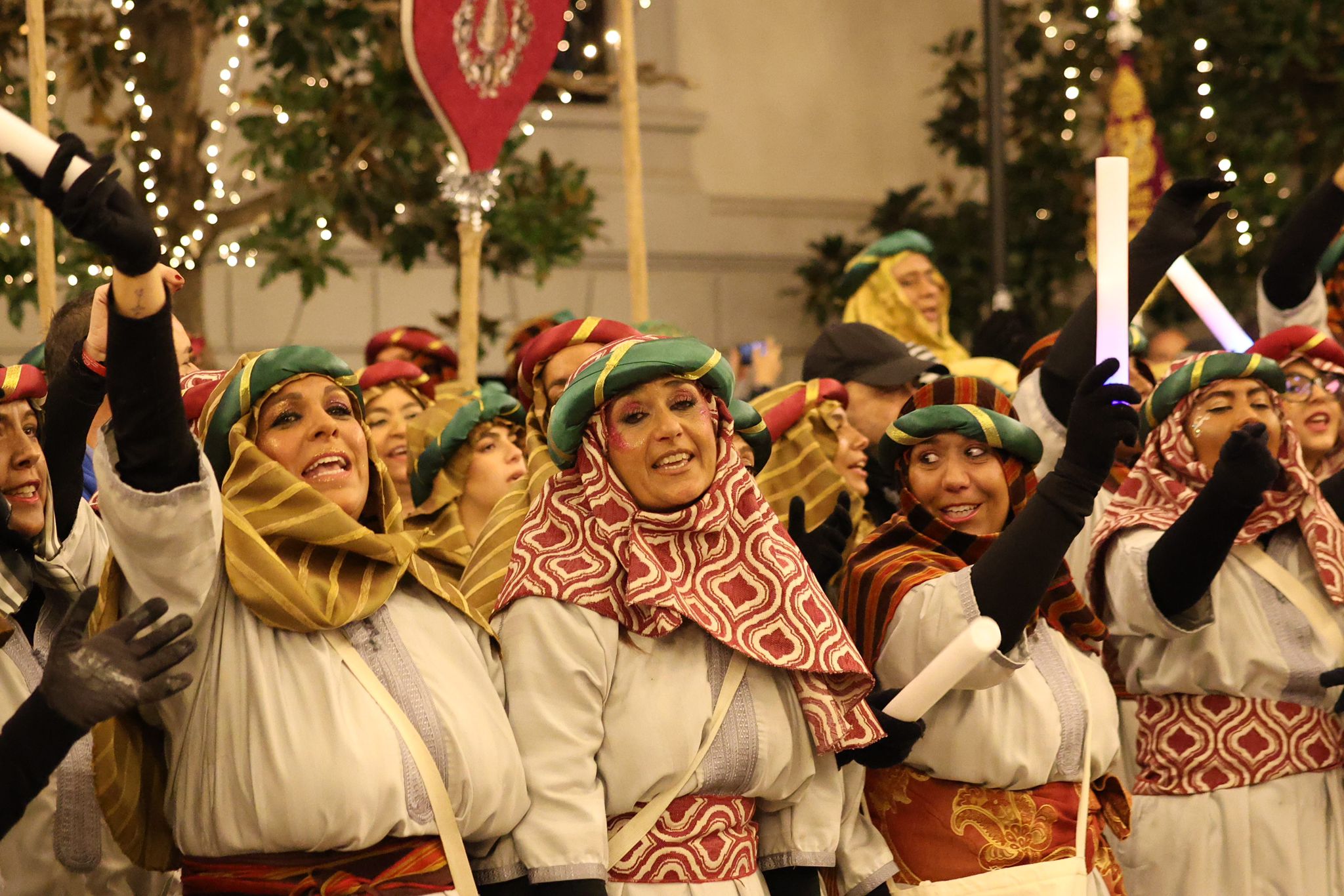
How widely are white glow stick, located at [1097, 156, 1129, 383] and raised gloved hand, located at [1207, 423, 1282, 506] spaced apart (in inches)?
17.8

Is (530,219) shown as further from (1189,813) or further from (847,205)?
(847,205)

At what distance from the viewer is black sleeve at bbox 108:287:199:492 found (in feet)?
7.95

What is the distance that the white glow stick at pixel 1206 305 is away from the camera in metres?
3.88

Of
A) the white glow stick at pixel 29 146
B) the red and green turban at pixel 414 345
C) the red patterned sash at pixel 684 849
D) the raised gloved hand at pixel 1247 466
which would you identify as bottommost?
the red patterned sash at pixel 684 849

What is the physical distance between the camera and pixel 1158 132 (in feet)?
30.3

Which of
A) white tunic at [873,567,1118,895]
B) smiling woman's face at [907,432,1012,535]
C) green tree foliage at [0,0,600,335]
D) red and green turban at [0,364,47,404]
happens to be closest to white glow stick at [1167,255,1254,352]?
smiling woman's face at [907,432,1012,535]

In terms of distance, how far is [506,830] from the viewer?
276 cm

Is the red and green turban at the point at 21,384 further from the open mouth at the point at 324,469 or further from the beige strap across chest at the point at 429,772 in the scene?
the beige strap across chest at the point at 429,772

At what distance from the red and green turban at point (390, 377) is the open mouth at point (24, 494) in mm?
1754

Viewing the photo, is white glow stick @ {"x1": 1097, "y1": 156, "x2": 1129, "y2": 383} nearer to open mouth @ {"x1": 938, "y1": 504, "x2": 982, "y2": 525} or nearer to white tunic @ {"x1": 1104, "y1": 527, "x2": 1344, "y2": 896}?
open mouth @ {"x1": 938, "y1": 504, "x2": 982, "y2": 525}

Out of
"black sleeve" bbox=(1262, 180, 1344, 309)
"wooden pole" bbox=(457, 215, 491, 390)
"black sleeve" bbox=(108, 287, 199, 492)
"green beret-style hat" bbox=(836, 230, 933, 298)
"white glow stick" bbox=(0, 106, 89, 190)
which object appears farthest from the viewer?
"green beret-style hat" bbox=(836, 230, 933, 298)

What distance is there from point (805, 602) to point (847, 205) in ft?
24.1

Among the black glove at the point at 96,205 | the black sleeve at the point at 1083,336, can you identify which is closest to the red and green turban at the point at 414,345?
the black sleeve at the point at 1083,336

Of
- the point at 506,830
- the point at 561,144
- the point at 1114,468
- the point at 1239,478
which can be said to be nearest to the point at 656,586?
the point at 506,830
